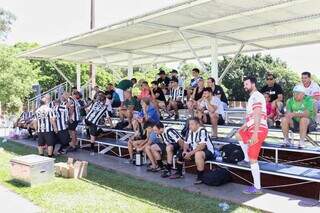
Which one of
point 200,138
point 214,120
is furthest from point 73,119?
point 200,138

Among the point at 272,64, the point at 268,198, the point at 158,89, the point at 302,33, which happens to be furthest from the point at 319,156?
the point at 272,64

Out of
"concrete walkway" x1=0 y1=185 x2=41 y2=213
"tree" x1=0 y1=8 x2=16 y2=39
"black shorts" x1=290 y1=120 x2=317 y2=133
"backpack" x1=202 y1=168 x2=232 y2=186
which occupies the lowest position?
"concrete walkway" x1=0 y1=185 x2=41 y2=213

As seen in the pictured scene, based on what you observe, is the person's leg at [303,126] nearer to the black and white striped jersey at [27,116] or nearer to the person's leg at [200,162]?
the person's leg at [200,162]

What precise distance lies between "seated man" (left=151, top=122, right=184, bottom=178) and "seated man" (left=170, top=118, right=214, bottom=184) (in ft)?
0.90

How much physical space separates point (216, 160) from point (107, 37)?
21.7ft

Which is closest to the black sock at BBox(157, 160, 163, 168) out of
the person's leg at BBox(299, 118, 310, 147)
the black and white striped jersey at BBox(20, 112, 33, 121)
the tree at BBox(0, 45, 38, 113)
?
the person's leg at BBox(299, 118, 310, 147)

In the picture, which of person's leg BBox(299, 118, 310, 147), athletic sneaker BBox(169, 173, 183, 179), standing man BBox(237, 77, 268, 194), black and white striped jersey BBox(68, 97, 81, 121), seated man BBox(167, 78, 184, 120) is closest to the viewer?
standing man BBox(237, 77, 268, 194)

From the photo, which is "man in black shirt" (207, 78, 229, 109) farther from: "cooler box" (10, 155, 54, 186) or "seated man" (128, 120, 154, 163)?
"cooler box" (10, 155, 54, 186)

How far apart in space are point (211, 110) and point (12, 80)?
1947 cm

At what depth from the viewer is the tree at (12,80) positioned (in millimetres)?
25594

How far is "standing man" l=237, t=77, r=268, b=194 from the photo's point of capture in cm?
657

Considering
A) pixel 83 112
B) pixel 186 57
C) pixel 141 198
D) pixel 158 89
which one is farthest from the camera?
pixel 186 57

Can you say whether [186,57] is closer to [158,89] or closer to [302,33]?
[158,89]

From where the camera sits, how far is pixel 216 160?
799 centimetres
